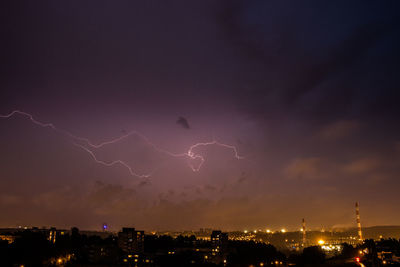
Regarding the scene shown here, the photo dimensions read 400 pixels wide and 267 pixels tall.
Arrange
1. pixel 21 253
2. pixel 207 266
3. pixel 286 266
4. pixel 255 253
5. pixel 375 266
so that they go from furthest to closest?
pixel 255 253
pixel 286 266
pixel 207 266
pixel 21 253
pixel 375 266

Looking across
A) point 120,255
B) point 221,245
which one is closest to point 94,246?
point 120,255

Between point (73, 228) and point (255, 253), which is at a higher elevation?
point (73, 228)

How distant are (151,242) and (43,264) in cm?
4707

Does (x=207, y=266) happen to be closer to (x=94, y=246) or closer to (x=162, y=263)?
(x=162, y=263)

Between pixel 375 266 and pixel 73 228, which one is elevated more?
pixel 73 228

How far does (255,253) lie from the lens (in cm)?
10119

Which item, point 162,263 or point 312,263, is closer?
point 162,263

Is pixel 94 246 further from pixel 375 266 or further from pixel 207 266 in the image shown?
pixel 375 266

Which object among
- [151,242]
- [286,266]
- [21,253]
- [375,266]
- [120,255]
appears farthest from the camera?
[151,242]

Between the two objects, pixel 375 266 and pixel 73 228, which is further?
pixel 73 228

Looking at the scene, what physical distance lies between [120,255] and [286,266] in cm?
3919

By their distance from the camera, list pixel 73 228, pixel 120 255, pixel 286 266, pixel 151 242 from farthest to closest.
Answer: pixel 73 228, pixel 151 242, pixel 286 266, pixel 120 255

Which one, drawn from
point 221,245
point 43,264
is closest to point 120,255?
point 43,264

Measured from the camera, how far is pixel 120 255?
8338 cm
